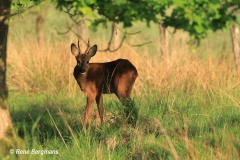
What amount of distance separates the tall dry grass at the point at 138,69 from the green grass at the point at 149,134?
1.08 metres

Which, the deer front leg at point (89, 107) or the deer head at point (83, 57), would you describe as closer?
the deer front leg at point (89, 107)

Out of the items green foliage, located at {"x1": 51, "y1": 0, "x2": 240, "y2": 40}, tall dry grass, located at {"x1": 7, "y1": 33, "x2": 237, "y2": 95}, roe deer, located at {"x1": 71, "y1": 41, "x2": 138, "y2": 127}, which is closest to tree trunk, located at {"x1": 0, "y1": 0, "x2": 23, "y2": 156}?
green foliage, located at {"x1": 51, "y1": 0, "x2": 240, "y2": 40}

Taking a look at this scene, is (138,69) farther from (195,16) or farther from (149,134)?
(195,16)

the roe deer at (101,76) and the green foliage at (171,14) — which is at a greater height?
the green foliage at (171,14)

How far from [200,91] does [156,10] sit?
18.2 feet

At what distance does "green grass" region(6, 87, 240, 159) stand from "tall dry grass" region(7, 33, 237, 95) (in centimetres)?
108

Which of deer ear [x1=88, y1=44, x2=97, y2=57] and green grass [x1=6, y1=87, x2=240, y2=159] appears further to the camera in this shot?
deer ear [x1=88, y1=44, x2=97, y2=57]

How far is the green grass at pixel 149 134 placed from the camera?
5.57 m

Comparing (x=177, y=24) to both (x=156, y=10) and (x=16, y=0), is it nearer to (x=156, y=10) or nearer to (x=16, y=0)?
(x=156, y=10)

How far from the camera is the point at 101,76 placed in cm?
869

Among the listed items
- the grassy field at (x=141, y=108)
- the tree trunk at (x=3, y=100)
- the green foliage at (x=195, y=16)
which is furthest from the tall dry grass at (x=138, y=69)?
the green foliage at (x=195, y=16)

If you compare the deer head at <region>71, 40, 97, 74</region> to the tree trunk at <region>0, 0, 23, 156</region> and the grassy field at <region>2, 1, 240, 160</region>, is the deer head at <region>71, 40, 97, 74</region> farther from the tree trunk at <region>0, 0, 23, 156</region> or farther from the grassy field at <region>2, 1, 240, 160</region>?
the tree trunk at <region>0, 0, 23, 156</region>

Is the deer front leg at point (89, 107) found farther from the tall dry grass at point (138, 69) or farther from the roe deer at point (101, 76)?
the tall dry grass at point (138, 69)

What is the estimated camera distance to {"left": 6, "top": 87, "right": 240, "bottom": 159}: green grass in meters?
5.57
